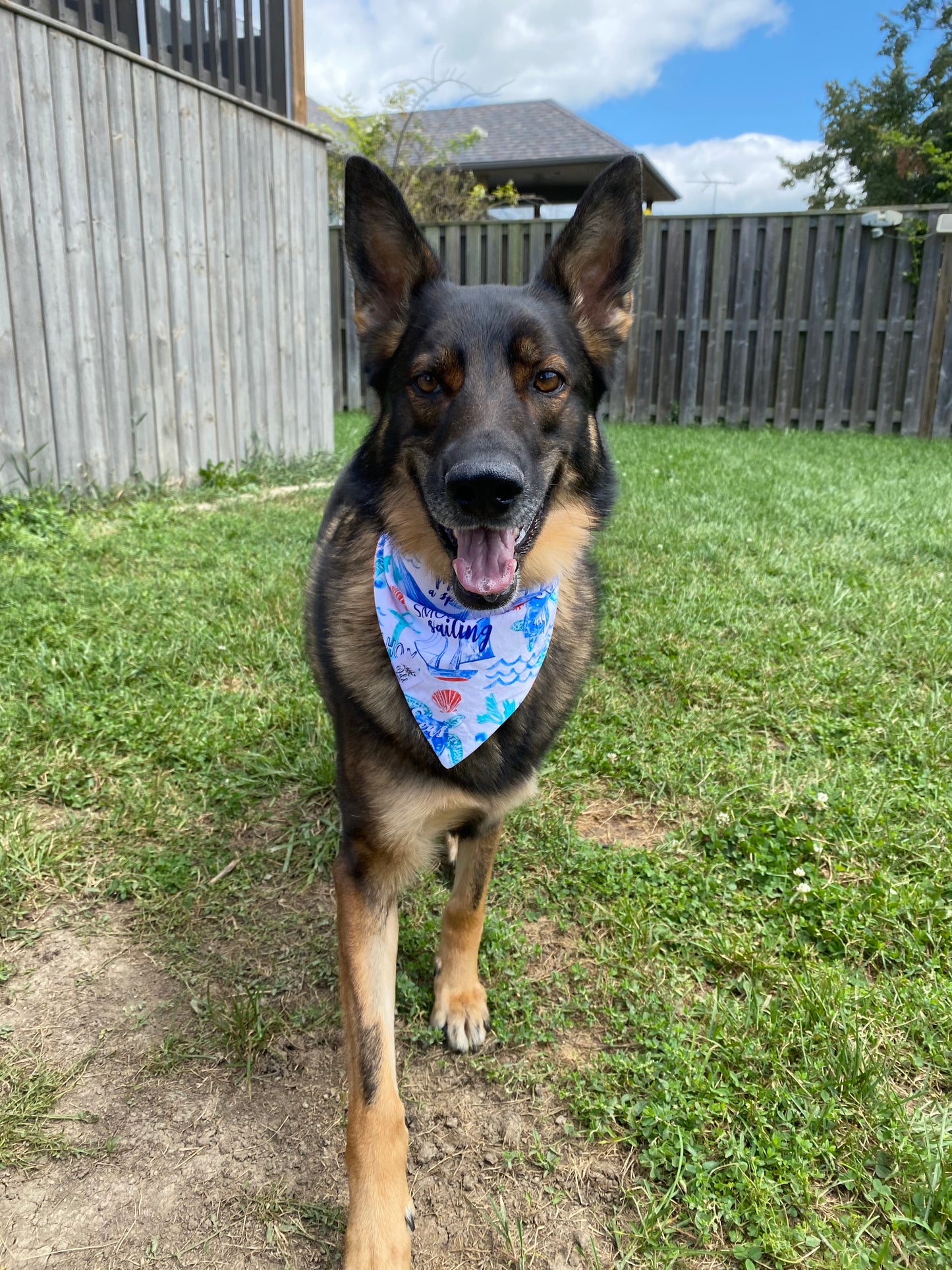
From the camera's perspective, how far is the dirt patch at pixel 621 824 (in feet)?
9.12

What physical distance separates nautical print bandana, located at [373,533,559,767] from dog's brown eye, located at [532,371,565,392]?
546 millimetres

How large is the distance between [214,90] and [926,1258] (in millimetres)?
7954

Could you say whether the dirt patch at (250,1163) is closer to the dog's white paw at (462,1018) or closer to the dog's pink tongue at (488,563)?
the dog's white paw at (462,1018)

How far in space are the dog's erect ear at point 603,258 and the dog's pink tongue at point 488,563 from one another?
79 centimetres

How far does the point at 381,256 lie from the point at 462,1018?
6.90 feet

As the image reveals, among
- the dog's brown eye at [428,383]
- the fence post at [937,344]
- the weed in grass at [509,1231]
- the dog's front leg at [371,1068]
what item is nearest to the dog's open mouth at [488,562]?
the dog's brown eye at [428,383]

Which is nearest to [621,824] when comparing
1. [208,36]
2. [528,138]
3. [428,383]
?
[428,383]

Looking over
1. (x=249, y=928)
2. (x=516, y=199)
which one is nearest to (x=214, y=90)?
(x=249, y=928)

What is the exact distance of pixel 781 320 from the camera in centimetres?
1101

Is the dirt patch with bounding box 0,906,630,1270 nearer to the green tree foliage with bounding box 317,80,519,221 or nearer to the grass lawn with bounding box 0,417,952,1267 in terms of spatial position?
the grass lawn with bounding box 0,417,952,1267

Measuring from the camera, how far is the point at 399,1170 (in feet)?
5.56

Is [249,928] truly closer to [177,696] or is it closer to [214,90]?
[177,696]

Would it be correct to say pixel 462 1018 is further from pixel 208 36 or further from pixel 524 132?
pixel 524 132

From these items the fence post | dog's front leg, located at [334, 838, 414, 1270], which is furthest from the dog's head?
the fence post
